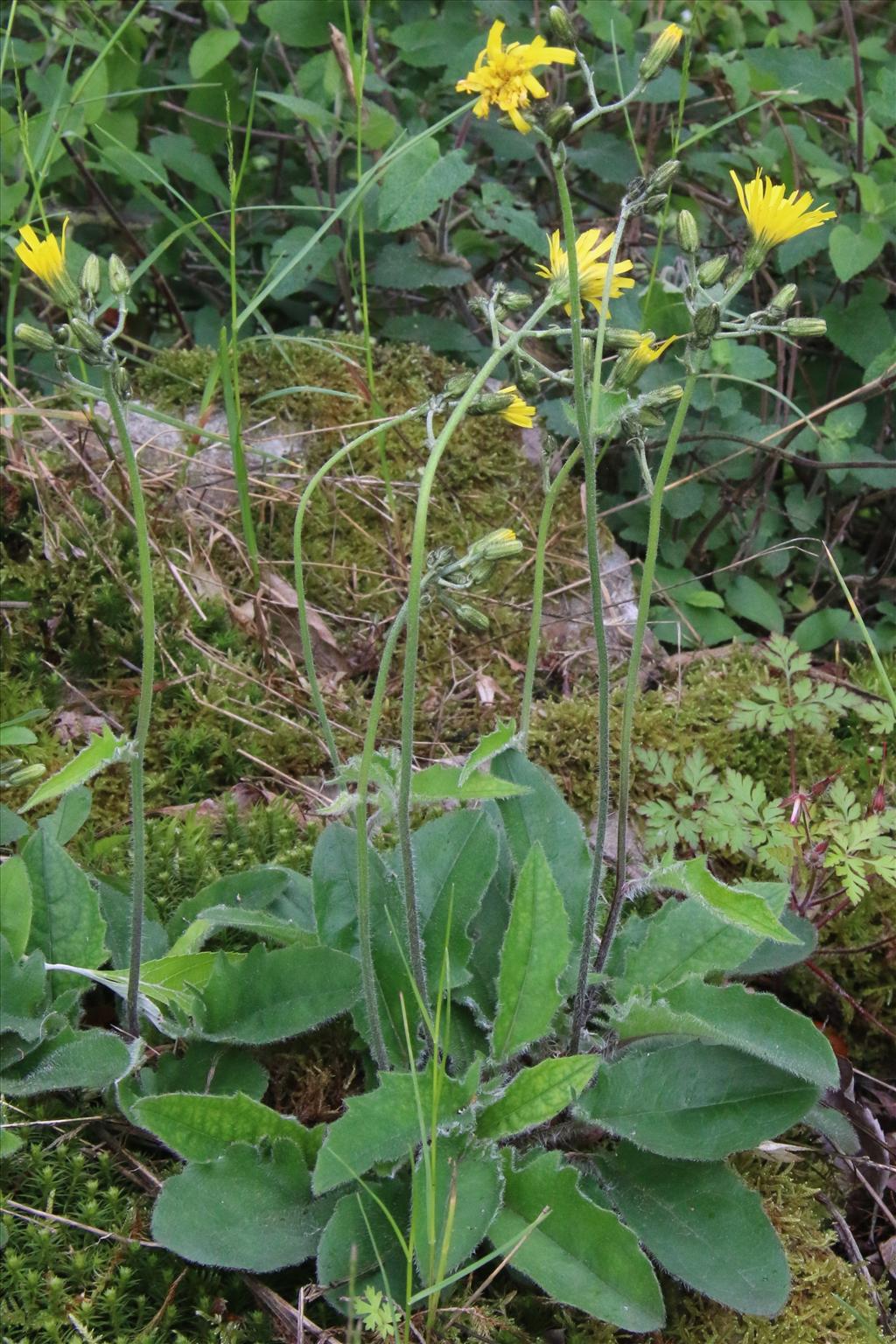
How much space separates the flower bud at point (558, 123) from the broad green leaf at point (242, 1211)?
4.54 feet

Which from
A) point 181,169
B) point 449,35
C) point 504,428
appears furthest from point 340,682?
point 449,35

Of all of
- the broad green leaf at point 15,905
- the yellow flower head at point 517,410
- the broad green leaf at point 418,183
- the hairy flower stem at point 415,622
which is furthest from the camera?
the broad green leaf at point 418,183

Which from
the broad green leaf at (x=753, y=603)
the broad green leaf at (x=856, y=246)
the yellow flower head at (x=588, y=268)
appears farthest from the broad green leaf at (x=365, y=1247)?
the broad green leaf at (x=856, y=246)

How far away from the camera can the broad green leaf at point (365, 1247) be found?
1.42m

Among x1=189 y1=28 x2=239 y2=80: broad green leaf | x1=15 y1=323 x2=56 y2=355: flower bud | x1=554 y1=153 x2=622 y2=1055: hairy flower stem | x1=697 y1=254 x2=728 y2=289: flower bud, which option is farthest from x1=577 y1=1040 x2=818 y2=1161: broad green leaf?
x1=189 y1=28 x2=239 y2=80: broad green leaf

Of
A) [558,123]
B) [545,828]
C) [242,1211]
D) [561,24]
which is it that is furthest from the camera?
[545,828]

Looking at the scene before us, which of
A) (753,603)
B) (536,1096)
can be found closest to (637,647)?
(536,1096)

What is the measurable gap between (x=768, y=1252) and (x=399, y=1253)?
0.52 m

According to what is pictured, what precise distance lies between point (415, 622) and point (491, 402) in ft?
1.35

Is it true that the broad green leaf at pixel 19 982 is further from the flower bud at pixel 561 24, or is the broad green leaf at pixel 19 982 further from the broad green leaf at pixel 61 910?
the flower bud at pixel 561 24

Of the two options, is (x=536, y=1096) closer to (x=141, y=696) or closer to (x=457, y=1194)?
(x=457, y=1194)

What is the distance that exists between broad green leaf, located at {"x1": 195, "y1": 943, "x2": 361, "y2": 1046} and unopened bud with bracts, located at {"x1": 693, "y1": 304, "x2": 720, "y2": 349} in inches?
41.4

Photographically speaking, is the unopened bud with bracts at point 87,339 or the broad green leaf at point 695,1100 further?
the broad green leaf at point 695,1100

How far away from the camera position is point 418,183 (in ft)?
9.14
